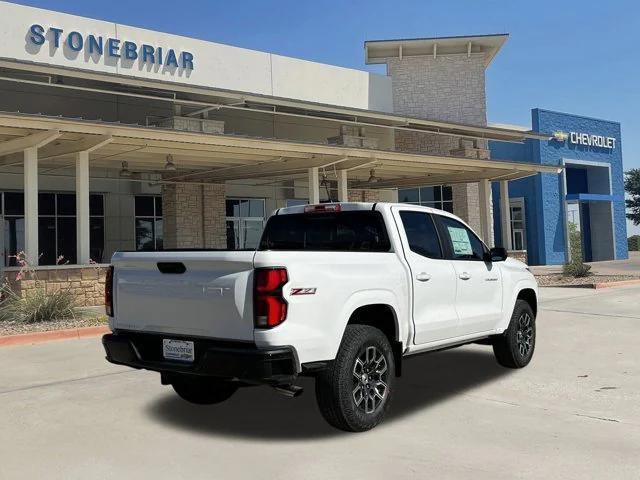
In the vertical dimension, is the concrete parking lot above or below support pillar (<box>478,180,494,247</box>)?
below

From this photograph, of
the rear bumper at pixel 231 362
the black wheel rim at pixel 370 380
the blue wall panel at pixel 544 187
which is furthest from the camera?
the blue wall panel at pixel 544 187

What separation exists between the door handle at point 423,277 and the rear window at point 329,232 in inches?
15.0

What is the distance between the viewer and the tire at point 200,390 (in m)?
6.09

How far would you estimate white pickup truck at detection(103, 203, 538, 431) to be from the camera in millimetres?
4648

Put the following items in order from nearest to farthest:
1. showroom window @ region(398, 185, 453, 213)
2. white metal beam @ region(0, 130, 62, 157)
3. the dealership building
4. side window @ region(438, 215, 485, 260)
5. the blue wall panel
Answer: side window @ region(438, 215, 485, 260) < white metal beam @ region(0, 130, 62, 157) < the dealership building < showroom window @ region(398, 185, 453, 213) < the blue wall panel

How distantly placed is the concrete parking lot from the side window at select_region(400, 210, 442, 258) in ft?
4.78

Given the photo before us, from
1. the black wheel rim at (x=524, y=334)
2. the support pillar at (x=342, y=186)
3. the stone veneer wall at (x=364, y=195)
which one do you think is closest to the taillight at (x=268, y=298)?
the black wheel rim at (x=524, y=334)

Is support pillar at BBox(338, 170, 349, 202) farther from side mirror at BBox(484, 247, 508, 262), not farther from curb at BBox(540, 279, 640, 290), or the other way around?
side mirror at BBox(484, 247, 508, 262)

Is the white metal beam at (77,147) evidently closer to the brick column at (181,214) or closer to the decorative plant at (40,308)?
the decorative plant at (40,308)

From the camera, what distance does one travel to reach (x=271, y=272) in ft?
15.1

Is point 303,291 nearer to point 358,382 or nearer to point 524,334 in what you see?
point 358,382

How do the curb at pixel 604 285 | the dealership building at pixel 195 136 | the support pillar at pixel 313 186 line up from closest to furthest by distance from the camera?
1. the dealership building at pixel 195 136
2. the curb at pixel 604 285
3. the support pillar at pixel 313 186

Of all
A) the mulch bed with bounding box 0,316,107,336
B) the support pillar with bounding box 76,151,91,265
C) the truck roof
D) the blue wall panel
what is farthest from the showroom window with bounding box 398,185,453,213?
the truck roof

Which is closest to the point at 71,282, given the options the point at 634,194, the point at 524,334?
the point at 524,334
